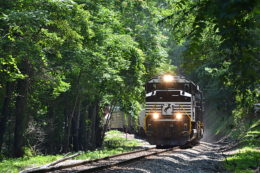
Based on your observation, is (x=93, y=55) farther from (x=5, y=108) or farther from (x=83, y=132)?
(x=83, y=132)

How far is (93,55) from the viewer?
65.5 ft

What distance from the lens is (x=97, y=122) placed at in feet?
108

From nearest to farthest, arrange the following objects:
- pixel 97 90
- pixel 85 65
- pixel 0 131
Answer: pixel 85 65 → pixel 0 131 → pixel 97 90

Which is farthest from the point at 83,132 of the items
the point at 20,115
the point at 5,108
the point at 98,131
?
the point at 20,115

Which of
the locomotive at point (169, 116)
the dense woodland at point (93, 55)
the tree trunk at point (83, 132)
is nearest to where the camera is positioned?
the dense woodland at point (93, 55)

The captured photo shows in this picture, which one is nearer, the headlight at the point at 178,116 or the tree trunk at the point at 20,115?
the headlight at the point at 178,116

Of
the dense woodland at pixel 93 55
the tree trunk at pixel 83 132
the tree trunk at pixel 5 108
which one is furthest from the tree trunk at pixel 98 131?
the tree trunk at pixel 5 108

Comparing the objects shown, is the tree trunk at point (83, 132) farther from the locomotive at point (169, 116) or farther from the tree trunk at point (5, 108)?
the locomotive at point (169, 116)

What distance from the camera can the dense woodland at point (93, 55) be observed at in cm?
805

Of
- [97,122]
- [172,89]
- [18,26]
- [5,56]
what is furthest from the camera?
[97,122]

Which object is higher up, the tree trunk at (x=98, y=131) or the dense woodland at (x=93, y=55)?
the dense woodland at (x=93, y=55)

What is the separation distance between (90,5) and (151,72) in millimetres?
9840

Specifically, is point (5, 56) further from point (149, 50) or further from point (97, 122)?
point (97, 122)

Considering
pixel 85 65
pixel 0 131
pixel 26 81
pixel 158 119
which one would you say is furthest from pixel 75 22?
pixel 0 131
